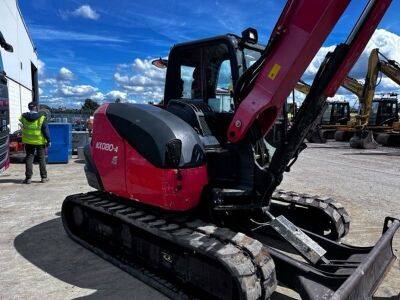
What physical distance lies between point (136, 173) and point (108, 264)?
45.2 inches

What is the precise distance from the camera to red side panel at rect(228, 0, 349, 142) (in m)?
3.20

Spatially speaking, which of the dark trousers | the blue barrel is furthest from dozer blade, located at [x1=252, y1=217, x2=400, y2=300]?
the blue barrel

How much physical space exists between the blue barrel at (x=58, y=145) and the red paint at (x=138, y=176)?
7866 millimetres

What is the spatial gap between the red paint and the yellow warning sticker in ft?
3.57

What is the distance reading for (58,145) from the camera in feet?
40.3

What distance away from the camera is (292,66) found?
3.41 meters

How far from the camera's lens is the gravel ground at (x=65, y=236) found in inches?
154

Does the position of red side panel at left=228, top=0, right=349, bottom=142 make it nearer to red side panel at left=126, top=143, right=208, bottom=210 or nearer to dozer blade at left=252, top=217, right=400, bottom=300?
red side panel at left=126, top=143, right=208, bottom=210

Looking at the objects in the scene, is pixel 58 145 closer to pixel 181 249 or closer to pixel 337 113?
pixel 181 249

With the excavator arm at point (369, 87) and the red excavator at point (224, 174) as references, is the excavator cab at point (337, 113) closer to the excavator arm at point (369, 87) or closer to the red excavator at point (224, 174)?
the excavator arm at point (369, 87)

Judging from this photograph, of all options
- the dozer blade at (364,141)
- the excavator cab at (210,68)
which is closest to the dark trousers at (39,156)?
the excavator cab at (210,68)

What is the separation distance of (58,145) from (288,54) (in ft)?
33.6

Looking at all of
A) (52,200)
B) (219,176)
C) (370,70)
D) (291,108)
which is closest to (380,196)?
(291,108)

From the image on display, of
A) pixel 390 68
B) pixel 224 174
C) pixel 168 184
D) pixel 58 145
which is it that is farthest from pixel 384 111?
pixel 168 184
